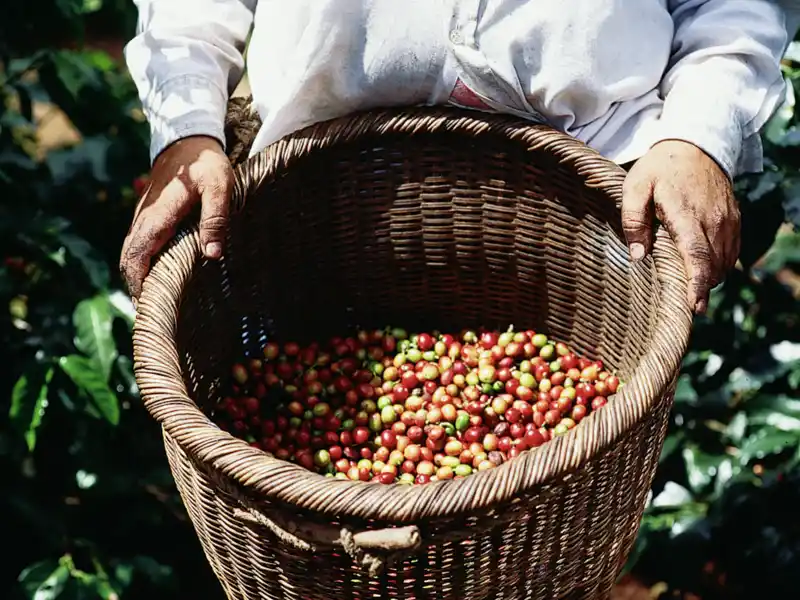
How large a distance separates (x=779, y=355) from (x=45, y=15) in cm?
191

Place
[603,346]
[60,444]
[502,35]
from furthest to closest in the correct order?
[60,444], [603,346], [502,35]

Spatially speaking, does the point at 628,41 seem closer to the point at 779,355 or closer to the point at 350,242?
the point at 350,242

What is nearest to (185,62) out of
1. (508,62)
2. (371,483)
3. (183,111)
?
(183,111)

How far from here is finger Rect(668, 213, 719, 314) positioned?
162 cm

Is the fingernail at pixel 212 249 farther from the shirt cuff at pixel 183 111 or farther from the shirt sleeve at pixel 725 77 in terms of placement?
the shirt sleeve at pixel 725 77

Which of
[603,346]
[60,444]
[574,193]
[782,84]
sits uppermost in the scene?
[782,84]

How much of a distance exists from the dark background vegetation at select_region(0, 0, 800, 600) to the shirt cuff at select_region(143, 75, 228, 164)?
461 mm

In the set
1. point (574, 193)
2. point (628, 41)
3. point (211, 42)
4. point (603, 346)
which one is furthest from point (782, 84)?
point (211, 42)

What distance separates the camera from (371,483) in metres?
1.36

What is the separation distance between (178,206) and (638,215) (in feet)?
2.58

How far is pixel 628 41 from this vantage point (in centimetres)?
182

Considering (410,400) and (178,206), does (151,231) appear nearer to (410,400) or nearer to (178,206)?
(178,206)

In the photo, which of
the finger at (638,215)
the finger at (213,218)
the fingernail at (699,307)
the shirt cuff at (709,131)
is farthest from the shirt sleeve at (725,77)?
the finger at (213,218)

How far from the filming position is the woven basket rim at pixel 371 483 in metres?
1.33
